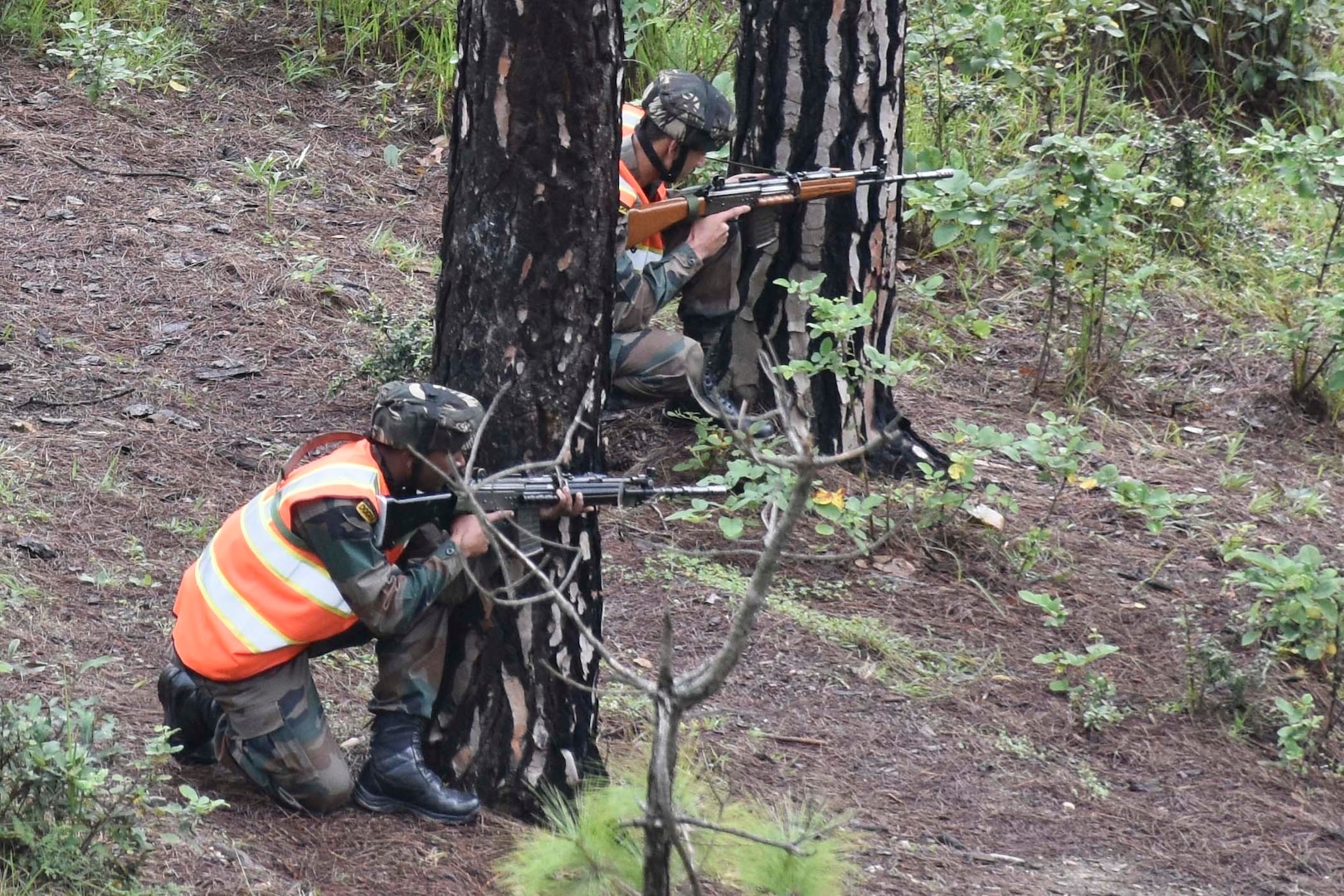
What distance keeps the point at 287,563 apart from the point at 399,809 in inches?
28.2

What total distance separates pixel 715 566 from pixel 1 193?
4.20 m

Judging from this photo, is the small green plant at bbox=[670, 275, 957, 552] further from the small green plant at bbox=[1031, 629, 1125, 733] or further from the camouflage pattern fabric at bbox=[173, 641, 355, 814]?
the camouflage pattern fabric at bbox=[173, 641, 355, 814]

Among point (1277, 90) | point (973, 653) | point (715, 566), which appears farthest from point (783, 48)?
point (1277, 90)

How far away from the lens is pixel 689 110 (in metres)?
5.54

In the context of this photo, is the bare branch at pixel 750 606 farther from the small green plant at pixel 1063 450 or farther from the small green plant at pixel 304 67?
the small green plant at pixel 304 67

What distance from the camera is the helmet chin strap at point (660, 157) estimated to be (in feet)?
18.6

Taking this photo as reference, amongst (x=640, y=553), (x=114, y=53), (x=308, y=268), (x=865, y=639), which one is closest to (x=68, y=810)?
(x=640, y=553)

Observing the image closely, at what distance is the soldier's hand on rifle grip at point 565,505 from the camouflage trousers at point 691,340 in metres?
2.07

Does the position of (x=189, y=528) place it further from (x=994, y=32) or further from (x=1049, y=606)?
(x=994, y=32)

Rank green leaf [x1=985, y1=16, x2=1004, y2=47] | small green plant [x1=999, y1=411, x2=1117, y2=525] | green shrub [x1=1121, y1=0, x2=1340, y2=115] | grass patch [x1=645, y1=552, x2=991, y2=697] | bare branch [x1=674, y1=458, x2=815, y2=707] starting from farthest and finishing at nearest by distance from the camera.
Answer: green shrub [x1=1121, y1=0, x2=1340, y2=115], green leaf [x1=985, y1=16, x2=1004, y2=47], small green plant [x1=999, y1=411, x2=1117, y2=525], grass patch [x1=645, y1=552, x2=991, y2=697], bare branch [x1=674, y1=458, x2=815, y2=707]

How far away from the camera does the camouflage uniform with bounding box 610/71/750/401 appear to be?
557 cm

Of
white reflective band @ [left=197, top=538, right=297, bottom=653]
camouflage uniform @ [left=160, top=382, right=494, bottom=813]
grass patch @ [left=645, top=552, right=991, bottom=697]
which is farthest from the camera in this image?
grass patch @ [left=645, top=552, right=991, bottom=697]

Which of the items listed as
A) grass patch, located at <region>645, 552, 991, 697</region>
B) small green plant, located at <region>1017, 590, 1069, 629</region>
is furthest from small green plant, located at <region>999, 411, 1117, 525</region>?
grass patch, located at <region>645, 552, 991, 697</region>

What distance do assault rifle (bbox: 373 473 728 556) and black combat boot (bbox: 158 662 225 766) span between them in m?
0.63
